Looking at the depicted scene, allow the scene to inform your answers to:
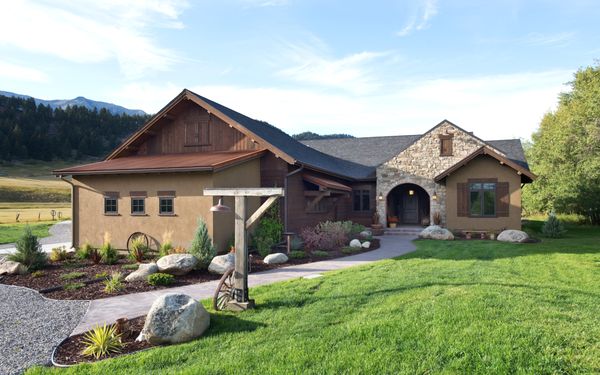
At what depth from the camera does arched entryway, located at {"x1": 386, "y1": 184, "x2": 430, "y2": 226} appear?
24.3 m

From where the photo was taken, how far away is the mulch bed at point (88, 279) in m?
8.87

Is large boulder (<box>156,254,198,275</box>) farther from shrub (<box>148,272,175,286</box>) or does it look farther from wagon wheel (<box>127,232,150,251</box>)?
wagon wheel (<box>127,232,150,251</box>)

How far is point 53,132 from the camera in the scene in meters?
89.3

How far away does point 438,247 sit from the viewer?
49.3ft

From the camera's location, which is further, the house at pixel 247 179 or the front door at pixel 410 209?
the front door at pixel 410 209

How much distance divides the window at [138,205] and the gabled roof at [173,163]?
3.50 feet

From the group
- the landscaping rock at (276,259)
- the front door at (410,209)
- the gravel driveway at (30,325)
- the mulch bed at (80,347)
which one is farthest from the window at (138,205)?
the front door at (410,209)

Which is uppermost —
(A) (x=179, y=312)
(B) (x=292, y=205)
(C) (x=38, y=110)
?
(C) (x=38, y=110)

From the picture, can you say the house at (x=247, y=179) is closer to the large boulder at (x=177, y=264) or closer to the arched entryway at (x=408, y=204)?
the arched entryway at (x=408, y=204)

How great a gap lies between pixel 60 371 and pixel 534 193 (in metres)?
25.4

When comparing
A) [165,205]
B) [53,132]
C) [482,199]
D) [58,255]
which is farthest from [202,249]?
[53,132]

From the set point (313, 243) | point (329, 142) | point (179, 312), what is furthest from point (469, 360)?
point (329, 142)

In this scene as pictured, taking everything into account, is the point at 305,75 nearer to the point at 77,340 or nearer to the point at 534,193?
the point at 77,340

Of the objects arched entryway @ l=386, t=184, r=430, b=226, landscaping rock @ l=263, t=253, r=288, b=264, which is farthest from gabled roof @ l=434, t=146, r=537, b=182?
landscaping rock @ l=263, t=253, r=288, b=264
